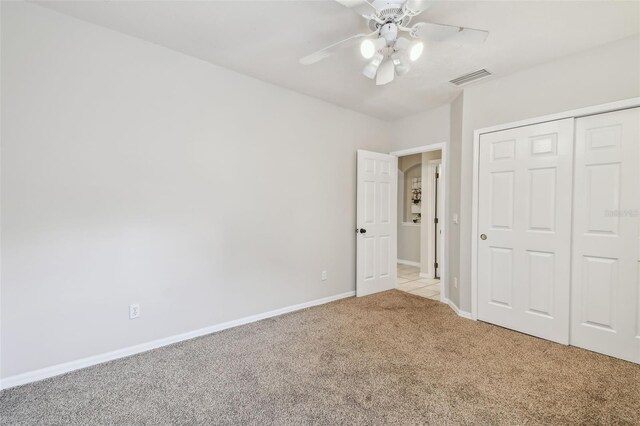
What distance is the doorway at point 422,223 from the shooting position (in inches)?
165

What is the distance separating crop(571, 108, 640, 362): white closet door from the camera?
233cm

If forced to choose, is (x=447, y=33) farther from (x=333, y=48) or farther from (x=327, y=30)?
(x=327, y=30)

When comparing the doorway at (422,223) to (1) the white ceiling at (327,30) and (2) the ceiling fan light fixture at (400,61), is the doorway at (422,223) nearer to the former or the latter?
(1) the white ceiling at (327,30)

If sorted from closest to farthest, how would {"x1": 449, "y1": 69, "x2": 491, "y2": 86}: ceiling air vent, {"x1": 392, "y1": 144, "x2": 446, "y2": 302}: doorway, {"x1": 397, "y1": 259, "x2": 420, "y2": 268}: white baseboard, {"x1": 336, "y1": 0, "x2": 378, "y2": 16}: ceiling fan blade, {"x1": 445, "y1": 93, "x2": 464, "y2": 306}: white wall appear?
1. {"x1": 336, "y1": 0, "x2": 378, "y2": 16}: ceiling fan blade
2. {"x1": 449, "y1": 69, "x2": 491, "y2": 86}: ceiling air vent
3. {"x1": 445, "y1": 93, "x2": 464, "y2": 306}: white wall
4. {"x1": 392, "y1": 144, "x2": 446, "y2": 302}: doorway
5. {"x1": 397, "y1": 259, "x2": 420, "y2": 268}: white baseboard

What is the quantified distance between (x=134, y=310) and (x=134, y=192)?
1.01 meters

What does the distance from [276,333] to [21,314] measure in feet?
6.32

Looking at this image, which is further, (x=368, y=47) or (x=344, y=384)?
(x=344, y=384)

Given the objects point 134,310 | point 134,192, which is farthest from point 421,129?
point 134,310

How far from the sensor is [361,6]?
1.65m

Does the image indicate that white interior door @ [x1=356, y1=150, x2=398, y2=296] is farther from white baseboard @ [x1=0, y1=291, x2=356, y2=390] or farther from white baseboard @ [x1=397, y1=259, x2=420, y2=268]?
white baseboard @ [x1=397, y1=259, x2=420, y2=268]

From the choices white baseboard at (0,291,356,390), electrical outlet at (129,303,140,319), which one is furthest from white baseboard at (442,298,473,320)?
electrical outlet at (129,303,140,319)

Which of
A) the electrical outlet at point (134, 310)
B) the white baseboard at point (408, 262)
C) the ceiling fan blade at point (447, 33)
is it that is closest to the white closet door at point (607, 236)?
the ceiling fan blade at point (447, 33)

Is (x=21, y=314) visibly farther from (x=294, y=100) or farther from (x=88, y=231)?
(x=294, y=100)

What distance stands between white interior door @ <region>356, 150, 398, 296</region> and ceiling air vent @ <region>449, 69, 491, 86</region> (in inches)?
54.1
